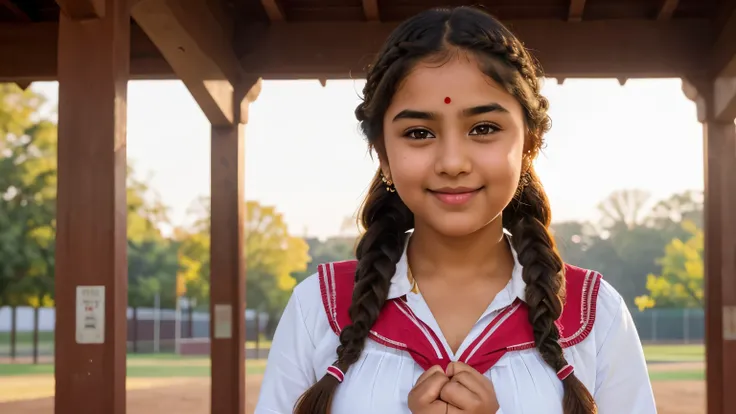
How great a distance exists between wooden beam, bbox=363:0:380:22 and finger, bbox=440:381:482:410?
5.52 meters

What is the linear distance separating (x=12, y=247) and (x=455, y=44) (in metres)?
24.9

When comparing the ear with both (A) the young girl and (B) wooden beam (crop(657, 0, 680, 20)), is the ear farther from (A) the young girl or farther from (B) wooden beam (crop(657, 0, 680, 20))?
(B) wooden beam (crop(657, 0, 680, 20))

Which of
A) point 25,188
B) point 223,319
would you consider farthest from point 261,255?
point 223,319

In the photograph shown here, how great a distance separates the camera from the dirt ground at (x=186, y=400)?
14.8m

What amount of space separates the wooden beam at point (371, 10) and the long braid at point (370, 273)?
16.9 feet

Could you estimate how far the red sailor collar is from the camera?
5.01 feet

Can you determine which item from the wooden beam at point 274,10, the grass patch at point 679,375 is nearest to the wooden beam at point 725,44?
the wooden beam at point 274,10

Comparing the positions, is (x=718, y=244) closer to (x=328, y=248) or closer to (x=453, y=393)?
(x=453, y=393)

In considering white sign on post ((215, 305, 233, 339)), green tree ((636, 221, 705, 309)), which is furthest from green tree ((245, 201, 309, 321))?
white sign on post ((215, 305, 233, 339))

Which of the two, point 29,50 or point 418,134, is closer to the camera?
point 418,134

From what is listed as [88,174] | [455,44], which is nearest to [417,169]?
[455,44]

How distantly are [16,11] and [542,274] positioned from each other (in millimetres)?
6509

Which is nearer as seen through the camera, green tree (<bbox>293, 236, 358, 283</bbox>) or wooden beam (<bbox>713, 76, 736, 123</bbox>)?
wooden beam (<bbox>713, 76, 736, 123</bbox>)

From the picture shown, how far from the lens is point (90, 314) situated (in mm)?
4504
